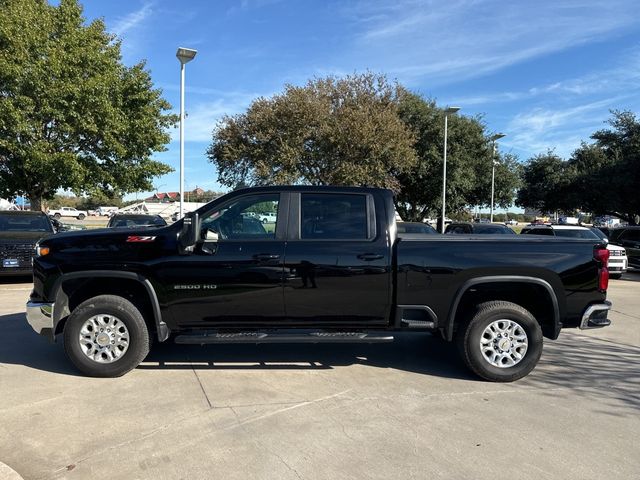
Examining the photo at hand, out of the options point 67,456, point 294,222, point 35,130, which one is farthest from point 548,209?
point 67,456

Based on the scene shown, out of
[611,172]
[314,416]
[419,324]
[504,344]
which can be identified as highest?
[611,172]

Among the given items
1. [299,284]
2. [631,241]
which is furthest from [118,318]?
[631,241]

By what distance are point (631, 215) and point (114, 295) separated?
3341cm

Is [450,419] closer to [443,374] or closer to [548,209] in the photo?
[443,374]

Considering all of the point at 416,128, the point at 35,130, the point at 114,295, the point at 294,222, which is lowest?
the point at 114,295

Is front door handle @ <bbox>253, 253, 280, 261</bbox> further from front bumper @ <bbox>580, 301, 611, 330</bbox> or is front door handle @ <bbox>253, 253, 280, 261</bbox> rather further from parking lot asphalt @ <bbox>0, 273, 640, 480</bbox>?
front bumper @ <bbox>580, 301, 611, 330</bbox>

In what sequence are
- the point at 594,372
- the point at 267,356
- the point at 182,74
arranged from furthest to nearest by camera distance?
the point at 182,74 < the point at 267,356 < the point at 594,372

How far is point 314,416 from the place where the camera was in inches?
172

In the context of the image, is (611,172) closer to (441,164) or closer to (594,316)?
(441,164)

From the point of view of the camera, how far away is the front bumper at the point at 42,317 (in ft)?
17.1

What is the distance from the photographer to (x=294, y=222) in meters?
5.35

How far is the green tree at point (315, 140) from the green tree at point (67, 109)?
4949mm

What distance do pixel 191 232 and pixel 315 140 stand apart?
20.2 m

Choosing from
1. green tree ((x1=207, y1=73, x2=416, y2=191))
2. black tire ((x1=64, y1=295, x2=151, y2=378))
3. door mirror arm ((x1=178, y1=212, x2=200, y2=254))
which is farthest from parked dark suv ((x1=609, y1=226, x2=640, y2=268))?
black tire ((x1=64, y1=295, x2=151, y2=378))
